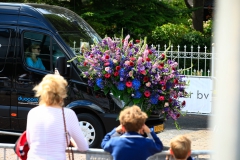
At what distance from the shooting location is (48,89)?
4.34 metres

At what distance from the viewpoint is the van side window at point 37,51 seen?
9406mm

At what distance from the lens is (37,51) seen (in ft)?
31.1

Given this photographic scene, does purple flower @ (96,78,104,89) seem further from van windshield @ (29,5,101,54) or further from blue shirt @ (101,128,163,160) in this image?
blue shirt @ (101,128,163,160)

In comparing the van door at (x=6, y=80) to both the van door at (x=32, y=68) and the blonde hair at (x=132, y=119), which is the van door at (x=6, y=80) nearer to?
the van door at (x=32, y=68)

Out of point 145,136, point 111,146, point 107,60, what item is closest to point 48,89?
point 111,146

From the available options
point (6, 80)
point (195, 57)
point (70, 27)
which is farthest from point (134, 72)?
point (195, 57)

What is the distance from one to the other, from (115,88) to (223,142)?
239 inches

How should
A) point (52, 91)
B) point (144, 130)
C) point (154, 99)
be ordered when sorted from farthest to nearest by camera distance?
point (154, 99) → point (144, 130) → point (52, 91)

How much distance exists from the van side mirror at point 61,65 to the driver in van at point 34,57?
0.42 meters

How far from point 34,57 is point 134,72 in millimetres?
2372

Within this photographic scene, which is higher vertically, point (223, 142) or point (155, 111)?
point (223, 142)

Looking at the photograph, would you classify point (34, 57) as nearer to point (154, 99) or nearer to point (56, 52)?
point (56, 52)

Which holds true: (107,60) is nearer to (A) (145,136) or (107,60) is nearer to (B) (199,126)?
(A) (145,136)

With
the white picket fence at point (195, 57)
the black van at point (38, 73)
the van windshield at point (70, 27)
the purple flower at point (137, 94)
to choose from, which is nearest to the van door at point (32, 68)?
the black van at point (38, 73)
